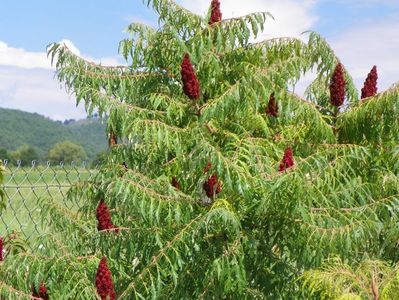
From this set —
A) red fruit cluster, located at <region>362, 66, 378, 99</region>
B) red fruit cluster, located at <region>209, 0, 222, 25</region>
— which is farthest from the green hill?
red fruit cluster, located at <region>362, 66, 378, 99</region>

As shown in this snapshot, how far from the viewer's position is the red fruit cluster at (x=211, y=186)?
416cm

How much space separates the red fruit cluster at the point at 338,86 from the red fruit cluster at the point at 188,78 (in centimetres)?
99

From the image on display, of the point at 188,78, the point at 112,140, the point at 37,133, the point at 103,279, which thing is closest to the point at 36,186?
the point at 112,140

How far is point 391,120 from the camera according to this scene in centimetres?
479

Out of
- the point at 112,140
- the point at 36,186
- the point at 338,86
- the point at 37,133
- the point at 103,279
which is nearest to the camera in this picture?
the point at 103,279

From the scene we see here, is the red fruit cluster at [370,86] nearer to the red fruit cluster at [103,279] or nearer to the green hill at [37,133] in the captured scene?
the red fruit cluster at [103,279]

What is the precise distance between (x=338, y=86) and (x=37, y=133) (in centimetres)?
11627

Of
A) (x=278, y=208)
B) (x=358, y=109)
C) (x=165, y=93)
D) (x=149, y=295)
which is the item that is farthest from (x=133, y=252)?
(x=358, y=109)

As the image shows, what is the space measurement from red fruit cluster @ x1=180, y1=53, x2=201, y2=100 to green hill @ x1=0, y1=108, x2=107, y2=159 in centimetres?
10201

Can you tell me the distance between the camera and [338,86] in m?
4.85

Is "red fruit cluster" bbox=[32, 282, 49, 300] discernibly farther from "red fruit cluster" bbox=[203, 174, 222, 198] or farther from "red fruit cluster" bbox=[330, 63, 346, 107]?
"red fruit cluster" bbox=[330, 63, 346, 107]

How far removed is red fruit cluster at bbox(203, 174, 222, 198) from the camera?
4.16 meters

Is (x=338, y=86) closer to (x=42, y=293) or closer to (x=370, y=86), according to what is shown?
(x=370, y=86)

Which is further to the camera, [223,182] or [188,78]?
[188,78]
